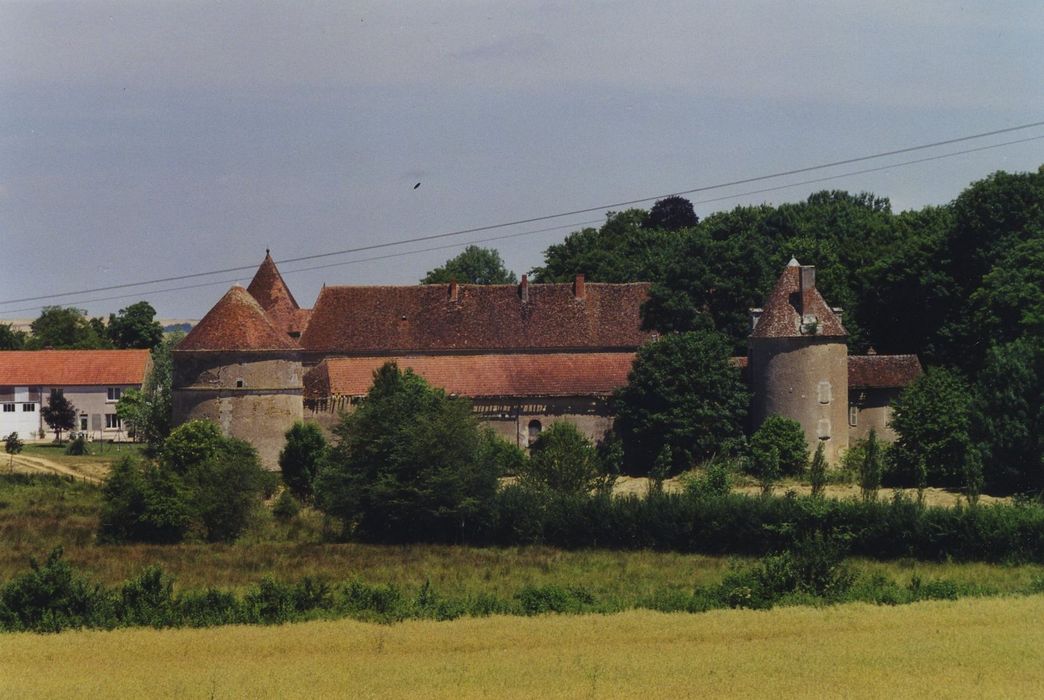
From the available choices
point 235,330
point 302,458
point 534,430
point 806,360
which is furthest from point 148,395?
point 806,360

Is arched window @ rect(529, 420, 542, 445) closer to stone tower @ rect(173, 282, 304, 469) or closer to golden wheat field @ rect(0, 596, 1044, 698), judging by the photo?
stone tower @ rect(173, 282, 304, 469)

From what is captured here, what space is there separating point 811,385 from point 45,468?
3168cm

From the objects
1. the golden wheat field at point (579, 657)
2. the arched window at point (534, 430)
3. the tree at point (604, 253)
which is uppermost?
the tree at point (604, 253)

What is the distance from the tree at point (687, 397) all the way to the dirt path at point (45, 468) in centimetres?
2110

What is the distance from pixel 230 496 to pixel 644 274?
118 feet

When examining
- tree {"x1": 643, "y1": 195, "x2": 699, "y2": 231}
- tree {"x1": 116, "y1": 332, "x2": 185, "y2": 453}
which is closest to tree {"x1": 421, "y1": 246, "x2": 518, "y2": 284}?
tree {"x1": 643, "y1": 195, "x2": 699, "y2": 231}

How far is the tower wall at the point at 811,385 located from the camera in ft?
185

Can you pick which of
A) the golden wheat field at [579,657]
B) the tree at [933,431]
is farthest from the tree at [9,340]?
the golden wheat field at [579,657]

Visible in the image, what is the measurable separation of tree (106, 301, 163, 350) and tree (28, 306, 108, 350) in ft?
4.56

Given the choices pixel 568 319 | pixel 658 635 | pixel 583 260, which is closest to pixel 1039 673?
pixel 658 635

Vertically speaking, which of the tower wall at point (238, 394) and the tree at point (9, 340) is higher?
the tree at point (9, 340)

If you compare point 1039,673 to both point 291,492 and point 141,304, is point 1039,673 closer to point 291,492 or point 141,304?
point 291,492

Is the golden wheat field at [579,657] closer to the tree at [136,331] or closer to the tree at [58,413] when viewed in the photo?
the tree at [58,413]

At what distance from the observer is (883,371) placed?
59375 millimetres
